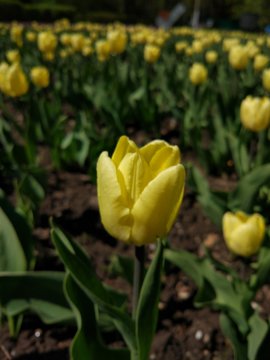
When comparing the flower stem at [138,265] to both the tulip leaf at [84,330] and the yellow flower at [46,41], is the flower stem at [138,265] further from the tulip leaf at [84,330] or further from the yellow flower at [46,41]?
the yellow flower at [46,41]

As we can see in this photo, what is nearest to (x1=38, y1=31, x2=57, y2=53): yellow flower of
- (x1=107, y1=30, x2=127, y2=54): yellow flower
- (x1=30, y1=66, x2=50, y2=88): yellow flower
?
(x1=107, y1=30, x2=127, y2=54): yellow flower

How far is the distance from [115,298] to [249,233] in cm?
49

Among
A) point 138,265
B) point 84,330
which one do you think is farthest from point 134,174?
point 84,330

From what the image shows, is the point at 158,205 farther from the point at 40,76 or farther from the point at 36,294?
the point at 40,76

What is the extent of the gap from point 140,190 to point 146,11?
33493 millimetres

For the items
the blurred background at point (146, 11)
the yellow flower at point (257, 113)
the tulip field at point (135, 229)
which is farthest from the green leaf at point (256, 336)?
the blurred background at point (146, 11)

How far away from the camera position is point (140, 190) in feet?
3.10

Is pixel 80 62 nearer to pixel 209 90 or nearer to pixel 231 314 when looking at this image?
pixel 209 90

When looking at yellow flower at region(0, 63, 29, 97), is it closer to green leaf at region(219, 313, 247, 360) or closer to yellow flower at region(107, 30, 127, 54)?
yellow flower at region(107, 30, 127, 54)

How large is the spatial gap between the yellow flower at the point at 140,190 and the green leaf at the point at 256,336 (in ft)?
2.22

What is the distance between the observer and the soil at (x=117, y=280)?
1724mm

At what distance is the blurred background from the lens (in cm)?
1794

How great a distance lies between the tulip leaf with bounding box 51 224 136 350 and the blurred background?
10.4m

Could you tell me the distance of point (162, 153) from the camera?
97 centimetres
